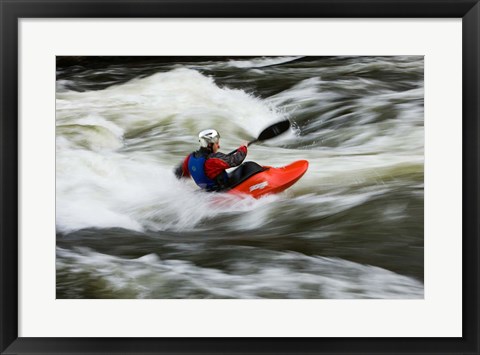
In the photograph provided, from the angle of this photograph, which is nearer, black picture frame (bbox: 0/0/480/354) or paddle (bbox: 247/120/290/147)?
black picture frame (bbox: 0/0/480/354)

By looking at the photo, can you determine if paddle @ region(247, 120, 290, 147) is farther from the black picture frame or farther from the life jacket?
the black picture frame

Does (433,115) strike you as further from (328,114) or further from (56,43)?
(56,43)

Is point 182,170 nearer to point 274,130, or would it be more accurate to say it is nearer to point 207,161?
point 207,161

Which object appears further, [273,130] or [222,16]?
[273,130]

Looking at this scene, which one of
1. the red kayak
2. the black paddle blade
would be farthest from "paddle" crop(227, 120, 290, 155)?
the red kayak

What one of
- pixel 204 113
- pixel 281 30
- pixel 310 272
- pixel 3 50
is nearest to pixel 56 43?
pixel 3 50

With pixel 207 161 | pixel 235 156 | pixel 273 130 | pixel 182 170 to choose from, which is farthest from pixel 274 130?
pixel 182 170

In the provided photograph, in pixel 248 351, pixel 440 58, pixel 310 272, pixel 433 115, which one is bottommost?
pixel 248 351
